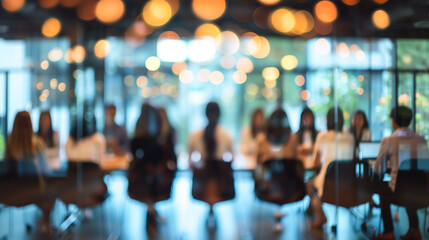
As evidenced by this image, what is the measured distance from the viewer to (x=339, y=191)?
11.6 ft

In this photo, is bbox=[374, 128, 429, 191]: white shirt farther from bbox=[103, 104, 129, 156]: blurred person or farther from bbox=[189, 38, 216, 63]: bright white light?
bbox=[103, 104, 129, 156]: blurred person

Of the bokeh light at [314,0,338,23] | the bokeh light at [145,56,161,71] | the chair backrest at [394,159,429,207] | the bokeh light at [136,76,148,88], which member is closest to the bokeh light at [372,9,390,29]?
the bokeh light at [314,0,338,23]

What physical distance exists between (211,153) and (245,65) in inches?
40.0

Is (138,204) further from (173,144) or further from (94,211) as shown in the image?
(173,144)

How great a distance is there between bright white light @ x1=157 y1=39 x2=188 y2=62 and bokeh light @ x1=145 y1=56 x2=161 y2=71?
0.05m

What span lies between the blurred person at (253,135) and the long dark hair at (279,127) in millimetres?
91

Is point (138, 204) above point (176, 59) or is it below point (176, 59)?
below

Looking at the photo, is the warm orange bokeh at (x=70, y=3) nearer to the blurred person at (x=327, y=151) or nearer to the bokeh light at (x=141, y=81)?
the bokeh light at (x=141, y=81)

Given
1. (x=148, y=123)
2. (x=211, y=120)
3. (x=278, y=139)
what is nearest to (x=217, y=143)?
(x=211, y=120)

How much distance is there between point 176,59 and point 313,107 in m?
1.51

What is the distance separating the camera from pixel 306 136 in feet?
12.7

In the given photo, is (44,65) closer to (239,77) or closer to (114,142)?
(114,142)

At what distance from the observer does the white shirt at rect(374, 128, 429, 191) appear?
2.98 meters

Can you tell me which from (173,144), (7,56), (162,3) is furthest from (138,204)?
(162,3)
